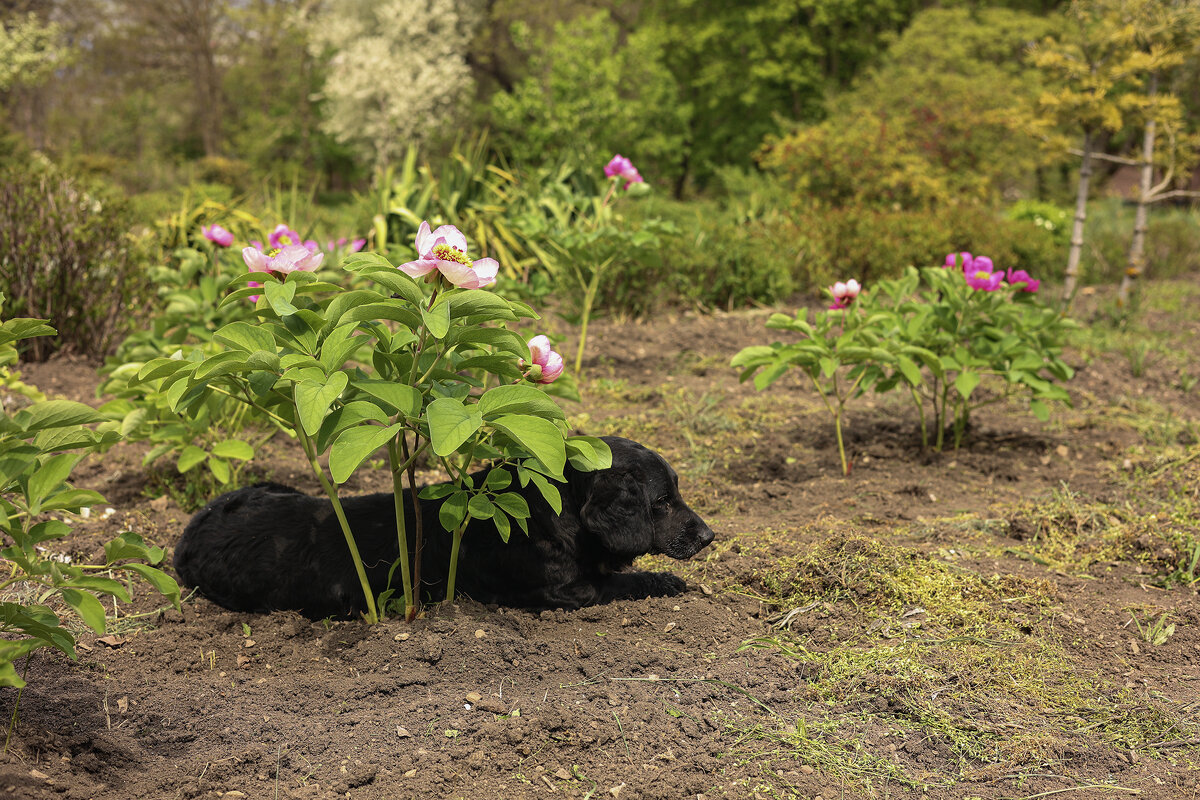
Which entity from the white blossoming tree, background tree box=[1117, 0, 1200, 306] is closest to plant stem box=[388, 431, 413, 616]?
background tree box=[1117, 0, 1200, 306]

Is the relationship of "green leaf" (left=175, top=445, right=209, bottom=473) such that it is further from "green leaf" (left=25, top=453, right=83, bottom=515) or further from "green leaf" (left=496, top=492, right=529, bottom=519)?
"green leaf" (left=496, top=492, right=529, bottom=519)

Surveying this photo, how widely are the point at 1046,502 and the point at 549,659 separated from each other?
98.6 inches

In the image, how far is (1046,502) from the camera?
3645mm

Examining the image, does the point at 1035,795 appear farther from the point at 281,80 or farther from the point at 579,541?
the point at 281,80

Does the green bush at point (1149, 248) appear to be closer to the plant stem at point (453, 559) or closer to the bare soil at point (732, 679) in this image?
the bare soil at point (732, 679)

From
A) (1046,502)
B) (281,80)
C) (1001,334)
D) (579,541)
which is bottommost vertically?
(1046,502)

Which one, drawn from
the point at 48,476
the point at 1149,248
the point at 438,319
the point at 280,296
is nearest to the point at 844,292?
the point at 438,319

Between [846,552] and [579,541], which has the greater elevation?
[579,541]

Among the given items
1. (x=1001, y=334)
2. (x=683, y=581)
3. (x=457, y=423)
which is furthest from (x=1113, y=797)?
(x=1001, y=334)

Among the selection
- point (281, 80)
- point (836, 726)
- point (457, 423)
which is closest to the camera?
point (457, 423)

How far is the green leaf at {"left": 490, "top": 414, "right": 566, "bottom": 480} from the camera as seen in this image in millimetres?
1786

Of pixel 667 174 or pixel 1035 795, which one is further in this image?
pixel 667 174

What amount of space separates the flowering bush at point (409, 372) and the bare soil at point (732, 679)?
1.49 feet

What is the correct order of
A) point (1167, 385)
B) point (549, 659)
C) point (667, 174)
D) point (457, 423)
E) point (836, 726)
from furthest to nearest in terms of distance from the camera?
point (667, 174)
point (1167, 385)
point (549, 659)
point (836, 726)
point (457, 423)
